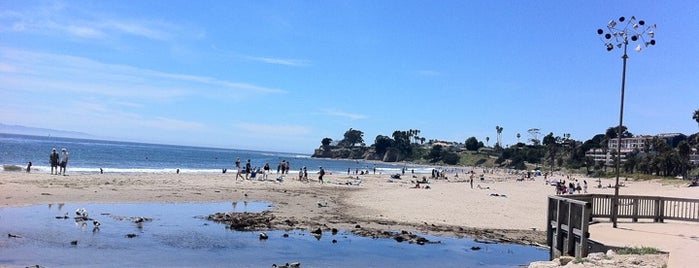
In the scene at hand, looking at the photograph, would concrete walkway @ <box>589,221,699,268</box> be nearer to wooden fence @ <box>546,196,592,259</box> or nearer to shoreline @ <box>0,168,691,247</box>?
wooden fence @ <box>546,196,592,259</box>

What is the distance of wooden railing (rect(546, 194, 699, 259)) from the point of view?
1429 cm

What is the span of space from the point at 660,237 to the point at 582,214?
2.70 m

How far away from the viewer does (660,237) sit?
15.1 meters

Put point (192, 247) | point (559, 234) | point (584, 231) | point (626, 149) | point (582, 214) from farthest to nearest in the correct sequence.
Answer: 1. point (626, 149)
2. point (192, 247)
3. point (559, 234)
4. point (582, 214)
5. point (584, 231)

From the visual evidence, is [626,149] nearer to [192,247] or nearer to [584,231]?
[584,231]

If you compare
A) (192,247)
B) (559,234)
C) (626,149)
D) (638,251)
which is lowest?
(192,247)

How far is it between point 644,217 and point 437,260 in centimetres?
818

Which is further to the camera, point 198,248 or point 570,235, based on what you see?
point 198,248

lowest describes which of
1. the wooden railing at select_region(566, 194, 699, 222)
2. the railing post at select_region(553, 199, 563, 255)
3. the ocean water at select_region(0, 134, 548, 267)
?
the ocean water at select_region(0, 134, 548, 267)

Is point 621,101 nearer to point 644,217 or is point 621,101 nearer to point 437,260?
point 644,217

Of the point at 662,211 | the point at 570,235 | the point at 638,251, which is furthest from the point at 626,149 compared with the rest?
the point at 638,251

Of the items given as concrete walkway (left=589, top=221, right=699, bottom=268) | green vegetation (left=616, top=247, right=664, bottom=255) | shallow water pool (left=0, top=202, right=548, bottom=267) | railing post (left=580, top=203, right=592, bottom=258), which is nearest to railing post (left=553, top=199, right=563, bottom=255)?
concrete walkway (left=589, top=221, right=699, bottom=268)

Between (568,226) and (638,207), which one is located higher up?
(638,207)

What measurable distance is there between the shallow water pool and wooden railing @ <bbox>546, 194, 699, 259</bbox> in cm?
123
